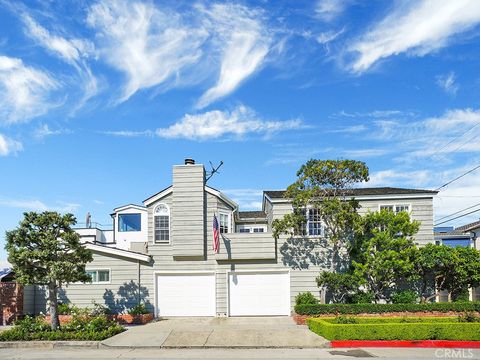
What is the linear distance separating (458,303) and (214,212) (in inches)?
473

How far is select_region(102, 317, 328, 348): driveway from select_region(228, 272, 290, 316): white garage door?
3072 mm

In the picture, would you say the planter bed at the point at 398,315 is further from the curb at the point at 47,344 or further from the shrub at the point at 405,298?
the curb at the point at 47,344

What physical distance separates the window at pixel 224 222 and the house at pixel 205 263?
0.29 metres

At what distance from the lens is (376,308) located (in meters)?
22.6

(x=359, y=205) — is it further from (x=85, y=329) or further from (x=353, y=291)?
(x=85, y=329)

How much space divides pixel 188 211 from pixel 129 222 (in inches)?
785

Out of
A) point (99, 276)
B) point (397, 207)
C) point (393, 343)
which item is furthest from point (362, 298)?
point (99, 276)

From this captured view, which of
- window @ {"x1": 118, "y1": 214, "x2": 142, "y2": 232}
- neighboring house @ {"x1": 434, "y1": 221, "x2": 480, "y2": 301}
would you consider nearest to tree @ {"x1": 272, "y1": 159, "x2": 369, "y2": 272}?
neighboring house @ {"x1": 434, "y1": 221, "x2": 480, "y2": 301}

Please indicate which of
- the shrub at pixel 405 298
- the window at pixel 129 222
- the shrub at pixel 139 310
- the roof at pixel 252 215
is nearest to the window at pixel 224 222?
the roof at pixel 252 215

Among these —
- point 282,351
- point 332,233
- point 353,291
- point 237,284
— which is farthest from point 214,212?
point 282,351

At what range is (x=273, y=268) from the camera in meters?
25.5

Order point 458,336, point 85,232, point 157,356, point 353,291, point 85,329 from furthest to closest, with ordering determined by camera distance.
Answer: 1. point 85,232
2. point 353,291
3. point 85,329
4. point 458,336
5. point 157,356

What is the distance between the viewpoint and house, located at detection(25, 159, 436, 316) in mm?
25312

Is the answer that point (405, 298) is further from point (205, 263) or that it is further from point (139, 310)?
point (139, 310)
